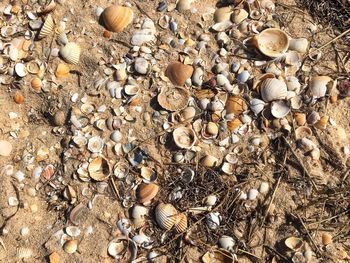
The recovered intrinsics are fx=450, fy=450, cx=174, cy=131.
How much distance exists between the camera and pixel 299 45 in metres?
2.87

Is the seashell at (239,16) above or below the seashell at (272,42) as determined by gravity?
above

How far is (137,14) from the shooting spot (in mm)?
3049

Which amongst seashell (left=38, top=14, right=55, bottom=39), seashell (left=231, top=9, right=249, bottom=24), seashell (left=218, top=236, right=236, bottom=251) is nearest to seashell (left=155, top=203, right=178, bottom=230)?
seashell (left=218, top=236, right=236, bottom=251)

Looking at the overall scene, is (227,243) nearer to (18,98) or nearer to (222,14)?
(222,14)

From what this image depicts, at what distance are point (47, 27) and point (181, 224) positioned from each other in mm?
1574

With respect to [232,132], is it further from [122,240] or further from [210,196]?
[122,240]

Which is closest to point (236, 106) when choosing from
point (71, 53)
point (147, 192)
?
point (147, 192)

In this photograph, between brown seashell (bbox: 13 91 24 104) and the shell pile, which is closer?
the shell pile

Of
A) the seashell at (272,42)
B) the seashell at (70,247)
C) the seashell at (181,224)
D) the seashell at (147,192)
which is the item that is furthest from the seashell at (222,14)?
the seashell at (70,247)

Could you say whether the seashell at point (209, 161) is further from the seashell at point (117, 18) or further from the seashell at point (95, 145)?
the seashell at point (117, 18)

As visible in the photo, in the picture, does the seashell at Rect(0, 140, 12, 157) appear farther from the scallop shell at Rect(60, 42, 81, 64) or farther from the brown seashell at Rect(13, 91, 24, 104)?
the scallop shell at Rect(60, 42, 81, 64)

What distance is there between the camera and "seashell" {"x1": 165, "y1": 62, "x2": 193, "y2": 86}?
2828mm

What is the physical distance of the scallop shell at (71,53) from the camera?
296 centimetres

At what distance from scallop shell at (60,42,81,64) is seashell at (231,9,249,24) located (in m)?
1.04
